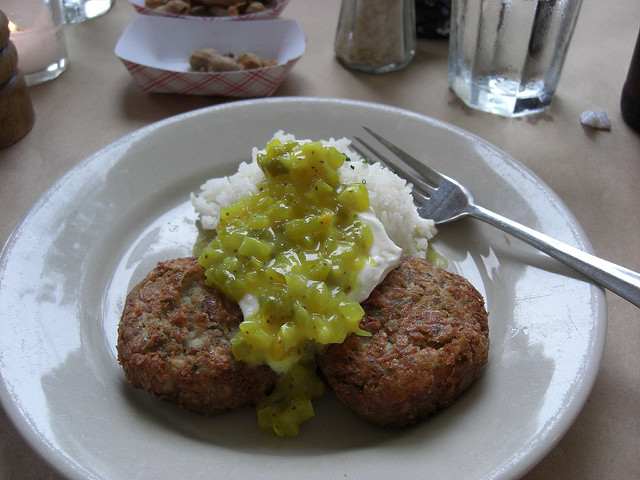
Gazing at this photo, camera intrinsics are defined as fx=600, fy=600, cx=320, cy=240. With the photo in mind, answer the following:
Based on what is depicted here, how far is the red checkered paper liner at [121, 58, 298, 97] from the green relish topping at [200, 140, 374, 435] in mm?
1010

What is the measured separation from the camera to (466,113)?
2975mm

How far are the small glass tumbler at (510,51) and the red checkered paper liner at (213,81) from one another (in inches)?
32.9

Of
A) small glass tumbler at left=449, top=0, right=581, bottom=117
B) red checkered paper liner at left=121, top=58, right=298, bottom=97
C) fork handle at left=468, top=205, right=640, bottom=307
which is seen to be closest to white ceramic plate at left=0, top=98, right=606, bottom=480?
fork handle at left=468, top=205, right=640, bottom=307

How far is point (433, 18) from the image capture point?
3471 millimetres

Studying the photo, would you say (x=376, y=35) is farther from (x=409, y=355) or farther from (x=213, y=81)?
(x=409, y=355)

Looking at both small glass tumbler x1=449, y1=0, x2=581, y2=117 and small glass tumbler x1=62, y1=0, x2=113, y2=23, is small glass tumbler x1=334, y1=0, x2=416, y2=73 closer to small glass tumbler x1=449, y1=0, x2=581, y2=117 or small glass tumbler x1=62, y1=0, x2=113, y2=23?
small glass tumbler x1=449, y1=0, x2=581, y2=117

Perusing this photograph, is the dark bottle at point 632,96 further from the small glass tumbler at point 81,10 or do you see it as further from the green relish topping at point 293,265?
the small glass tumbler at point 81,10

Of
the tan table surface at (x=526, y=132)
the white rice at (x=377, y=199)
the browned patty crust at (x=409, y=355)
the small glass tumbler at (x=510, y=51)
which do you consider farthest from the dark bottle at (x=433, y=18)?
the browned patty crust at (x=409, y=355)

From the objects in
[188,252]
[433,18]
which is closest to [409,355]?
[188,252]

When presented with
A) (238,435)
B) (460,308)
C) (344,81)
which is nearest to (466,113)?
(344,81)

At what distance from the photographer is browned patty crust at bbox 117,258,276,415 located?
58.9 inches

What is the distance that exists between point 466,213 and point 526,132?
98cm

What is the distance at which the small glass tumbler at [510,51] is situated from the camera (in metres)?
2.66

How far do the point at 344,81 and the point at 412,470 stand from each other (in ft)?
7.59
